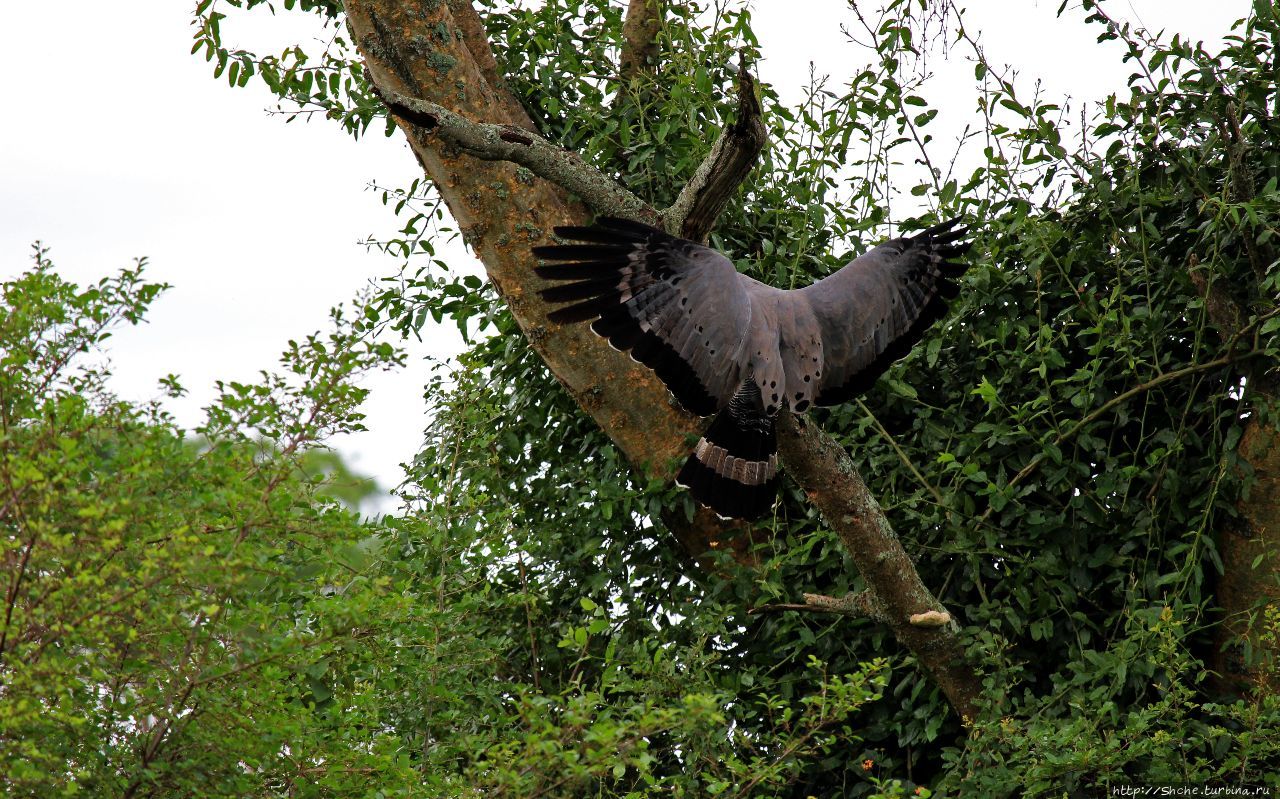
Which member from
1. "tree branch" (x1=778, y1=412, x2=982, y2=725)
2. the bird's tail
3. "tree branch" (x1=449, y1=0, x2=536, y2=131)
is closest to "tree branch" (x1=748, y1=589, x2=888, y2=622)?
Answer: "tree branch" (x1=778, y1=412, x2=982, y2=725)

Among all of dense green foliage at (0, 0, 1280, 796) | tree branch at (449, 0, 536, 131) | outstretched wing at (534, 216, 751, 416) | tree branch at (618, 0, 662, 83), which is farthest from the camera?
tree branch at (618, 0, 662, 83)

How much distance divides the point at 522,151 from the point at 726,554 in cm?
127

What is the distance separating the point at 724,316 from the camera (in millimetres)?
2951

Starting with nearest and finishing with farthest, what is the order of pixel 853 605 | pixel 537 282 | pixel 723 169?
pixel 723 169 → pixel 853 605 → pixel 537 282

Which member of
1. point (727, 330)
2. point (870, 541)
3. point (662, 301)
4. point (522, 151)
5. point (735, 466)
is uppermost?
point (522, 151)

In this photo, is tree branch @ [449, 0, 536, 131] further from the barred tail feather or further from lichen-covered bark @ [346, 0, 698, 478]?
the barred tail feather

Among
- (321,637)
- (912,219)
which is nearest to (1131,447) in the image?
(912,219)

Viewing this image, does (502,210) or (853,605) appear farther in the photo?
(502,210)

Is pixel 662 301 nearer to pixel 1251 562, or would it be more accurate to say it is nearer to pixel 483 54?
pixel 483 54

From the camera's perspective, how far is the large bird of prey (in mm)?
2895

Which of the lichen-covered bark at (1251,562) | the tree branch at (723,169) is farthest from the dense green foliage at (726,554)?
the tree branch at (723,169)

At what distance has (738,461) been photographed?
3094 mm

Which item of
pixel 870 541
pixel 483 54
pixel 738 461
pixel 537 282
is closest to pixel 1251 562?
pixel 870 541

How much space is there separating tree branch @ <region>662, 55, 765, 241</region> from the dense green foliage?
2.38ft
